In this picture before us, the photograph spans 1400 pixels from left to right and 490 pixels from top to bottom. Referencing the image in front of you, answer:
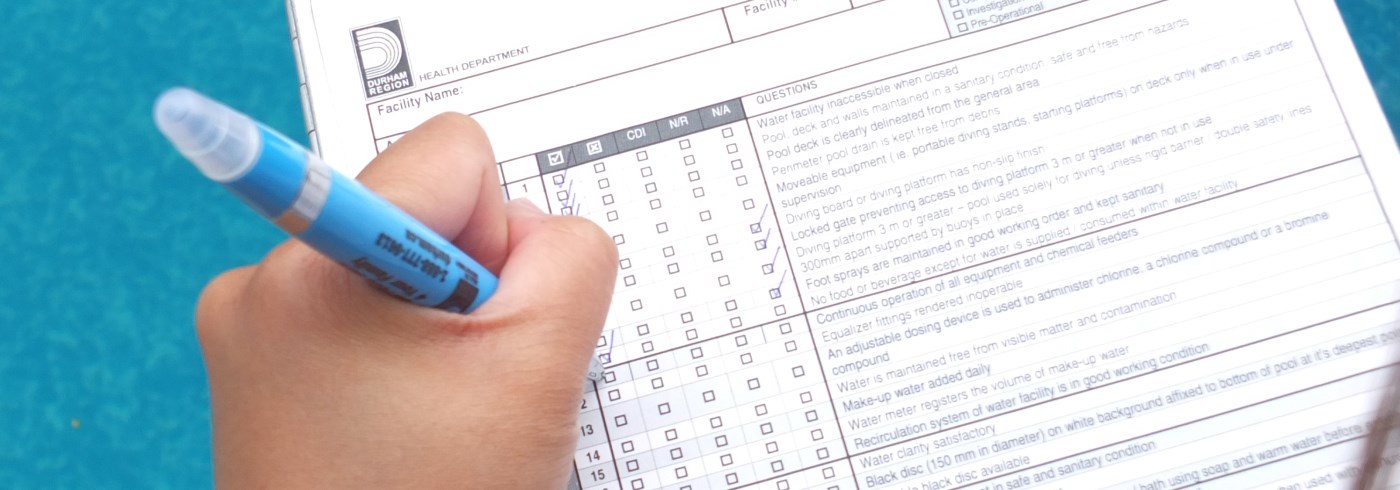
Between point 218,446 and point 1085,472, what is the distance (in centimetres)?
36

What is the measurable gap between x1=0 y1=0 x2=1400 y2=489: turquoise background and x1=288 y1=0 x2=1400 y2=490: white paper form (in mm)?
278

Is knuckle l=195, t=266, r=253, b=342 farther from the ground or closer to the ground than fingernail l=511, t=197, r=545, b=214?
closer to the ground

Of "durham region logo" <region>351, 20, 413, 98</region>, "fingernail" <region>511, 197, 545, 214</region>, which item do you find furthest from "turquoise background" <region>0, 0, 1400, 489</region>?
"fingernail" <region>511, 197, 545, 214</region>

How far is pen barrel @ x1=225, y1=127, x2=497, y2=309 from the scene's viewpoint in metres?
0.25

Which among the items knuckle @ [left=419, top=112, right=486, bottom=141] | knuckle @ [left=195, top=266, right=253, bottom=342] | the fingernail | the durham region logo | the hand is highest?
the durham region logo

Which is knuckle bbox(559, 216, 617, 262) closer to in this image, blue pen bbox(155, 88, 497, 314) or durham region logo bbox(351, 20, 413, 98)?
blue pen bbox(155, 88, 497, 314)

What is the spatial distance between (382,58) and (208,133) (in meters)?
0.26

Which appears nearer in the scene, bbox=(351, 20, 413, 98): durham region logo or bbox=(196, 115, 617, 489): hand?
bbox=(196, 115, 617, 489): hand

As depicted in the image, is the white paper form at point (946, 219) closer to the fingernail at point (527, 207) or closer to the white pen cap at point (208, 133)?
the fingernail at point (527, 207)

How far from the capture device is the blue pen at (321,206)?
24 cm

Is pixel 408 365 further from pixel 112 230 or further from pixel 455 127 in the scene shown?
pixel 112 230

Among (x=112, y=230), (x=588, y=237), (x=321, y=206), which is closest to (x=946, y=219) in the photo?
(x=588, y=237)

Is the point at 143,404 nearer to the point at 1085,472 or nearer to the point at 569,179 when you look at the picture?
the point at 569,179

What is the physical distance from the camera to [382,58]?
18.9 inches
